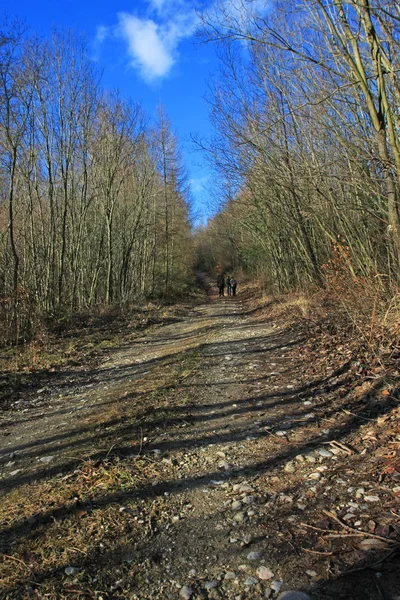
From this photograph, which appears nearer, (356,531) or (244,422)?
(356,531)

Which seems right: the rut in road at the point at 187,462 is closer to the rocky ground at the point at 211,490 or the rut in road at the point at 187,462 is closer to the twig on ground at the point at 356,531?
the rocky ground at the point at 211,490

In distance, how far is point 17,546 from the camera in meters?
2.80

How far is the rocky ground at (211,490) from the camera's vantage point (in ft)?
7.84

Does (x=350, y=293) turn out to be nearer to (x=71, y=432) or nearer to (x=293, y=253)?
(x=71, y=432)

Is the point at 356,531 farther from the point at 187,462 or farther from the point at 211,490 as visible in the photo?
the point at 187,462

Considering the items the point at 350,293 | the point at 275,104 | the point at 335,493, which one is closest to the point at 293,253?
the point at 275,104

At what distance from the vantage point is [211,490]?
3.35m

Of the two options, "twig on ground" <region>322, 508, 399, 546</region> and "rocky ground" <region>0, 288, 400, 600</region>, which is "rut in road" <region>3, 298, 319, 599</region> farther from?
"twig on ground" <region>322, 508, 399, 546</region>

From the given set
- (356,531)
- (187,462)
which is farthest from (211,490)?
(356,531)

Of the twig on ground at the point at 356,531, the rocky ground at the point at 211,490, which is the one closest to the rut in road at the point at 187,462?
the rocky ground at the point at 211,490

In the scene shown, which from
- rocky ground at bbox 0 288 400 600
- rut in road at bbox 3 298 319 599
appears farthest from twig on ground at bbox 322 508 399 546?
rut in road at bbox 3 298 319 599

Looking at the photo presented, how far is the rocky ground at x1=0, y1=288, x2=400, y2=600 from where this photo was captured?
A: 239 cm

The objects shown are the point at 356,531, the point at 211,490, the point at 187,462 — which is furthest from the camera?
the point at 187,462

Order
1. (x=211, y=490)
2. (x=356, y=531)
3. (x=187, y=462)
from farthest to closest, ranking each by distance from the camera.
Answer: (x=187, y=462), (x=211, y=490), (x=356, y=531)
